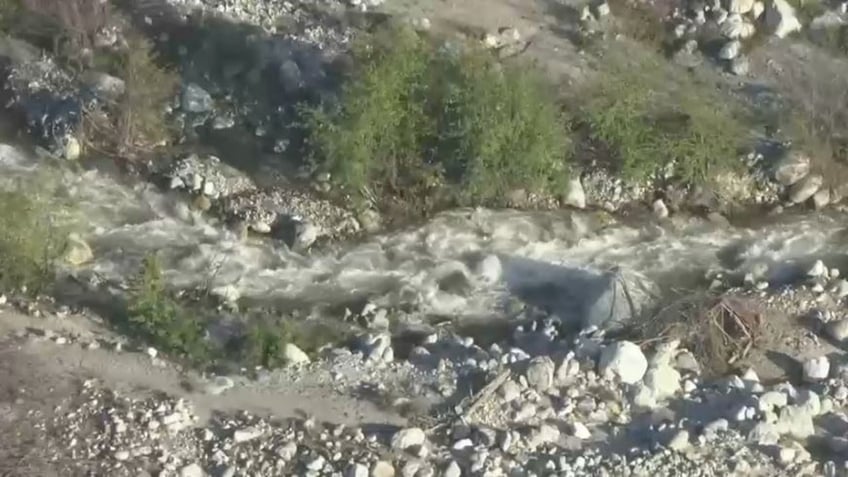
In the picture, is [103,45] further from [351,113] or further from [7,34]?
[351,113]

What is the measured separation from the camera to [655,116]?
11773 mm

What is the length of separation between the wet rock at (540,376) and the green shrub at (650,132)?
2.43 meters

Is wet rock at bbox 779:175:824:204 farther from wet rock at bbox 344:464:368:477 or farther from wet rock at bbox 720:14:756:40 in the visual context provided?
wet rock at bbox 344:464:368:477

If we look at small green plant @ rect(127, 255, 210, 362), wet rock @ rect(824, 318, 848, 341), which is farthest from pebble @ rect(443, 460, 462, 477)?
wet rock @ rect(824, 318, 848, 341)

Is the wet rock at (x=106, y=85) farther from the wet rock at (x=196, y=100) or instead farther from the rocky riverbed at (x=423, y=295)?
the wet rock at (x=196, y=100)

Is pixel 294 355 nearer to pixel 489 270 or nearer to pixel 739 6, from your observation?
pixel 489 270

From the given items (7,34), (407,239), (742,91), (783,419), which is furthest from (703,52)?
(7,34)

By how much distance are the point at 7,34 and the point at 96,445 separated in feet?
15.6

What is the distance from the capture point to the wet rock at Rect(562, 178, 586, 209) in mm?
11469

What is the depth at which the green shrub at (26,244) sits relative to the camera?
1015 centimetres

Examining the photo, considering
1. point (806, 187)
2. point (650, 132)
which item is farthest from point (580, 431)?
point (806, 187)

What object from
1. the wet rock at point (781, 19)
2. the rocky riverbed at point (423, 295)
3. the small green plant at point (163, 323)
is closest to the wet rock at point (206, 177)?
the rocky riverbed at point (423, 295)

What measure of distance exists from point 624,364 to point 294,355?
215 centimetres

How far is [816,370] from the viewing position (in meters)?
Answer: 9.89
